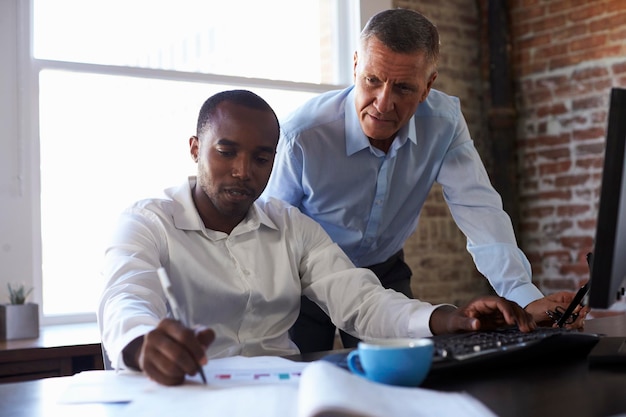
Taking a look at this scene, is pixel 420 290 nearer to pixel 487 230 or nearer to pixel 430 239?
pixel 430 239

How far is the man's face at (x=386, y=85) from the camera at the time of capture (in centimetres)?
216

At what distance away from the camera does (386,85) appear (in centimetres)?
216

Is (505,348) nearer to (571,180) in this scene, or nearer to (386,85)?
(386,85)

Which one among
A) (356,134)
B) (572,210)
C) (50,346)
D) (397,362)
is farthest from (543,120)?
(397,362)

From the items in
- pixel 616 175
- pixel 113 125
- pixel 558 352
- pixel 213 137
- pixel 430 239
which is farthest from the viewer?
pixel 430 239

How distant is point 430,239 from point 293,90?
3.70 ft

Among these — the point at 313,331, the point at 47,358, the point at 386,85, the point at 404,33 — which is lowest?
the point at 47,358

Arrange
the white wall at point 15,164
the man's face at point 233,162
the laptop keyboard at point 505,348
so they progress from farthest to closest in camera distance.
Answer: the white wall at point 15,164
the man's face at point 233,162
the laptop keyboard at point 505,348

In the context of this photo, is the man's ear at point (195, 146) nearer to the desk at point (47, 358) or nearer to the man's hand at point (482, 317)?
the man's hand at point (482, 317)

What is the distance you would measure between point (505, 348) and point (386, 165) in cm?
116

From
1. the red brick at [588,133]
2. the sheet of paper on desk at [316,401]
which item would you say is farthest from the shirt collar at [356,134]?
the red brick at [588,133]

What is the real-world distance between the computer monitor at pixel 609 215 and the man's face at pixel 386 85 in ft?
3.41

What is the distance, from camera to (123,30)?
3.77 m

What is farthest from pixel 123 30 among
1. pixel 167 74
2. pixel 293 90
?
pixel 293 90
